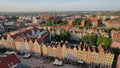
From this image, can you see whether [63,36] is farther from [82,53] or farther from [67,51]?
[82,53]

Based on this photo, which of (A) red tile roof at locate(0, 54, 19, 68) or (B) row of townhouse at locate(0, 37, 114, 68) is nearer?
(A) red tile roof at locate(0, 54, 19, 68)

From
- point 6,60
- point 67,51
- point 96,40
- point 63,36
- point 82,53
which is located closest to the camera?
point 6,60

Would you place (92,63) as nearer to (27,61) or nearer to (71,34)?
(27,61)

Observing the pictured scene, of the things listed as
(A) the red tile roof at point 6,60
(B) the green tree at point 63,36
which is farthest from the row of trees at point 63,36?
(A) the red tile roof at point 6,60

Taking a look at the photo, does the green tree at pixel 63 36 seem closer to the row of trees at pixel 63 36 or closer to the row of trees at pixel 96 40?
the row of trees at pixel 63 36

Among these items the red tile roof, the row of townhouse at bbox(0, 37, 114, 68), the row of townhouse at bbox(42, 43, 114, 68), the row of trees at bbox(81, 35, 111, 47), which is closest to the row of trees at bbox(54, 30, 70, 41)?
the row of trees at bbox(81, 35, 111, 47)

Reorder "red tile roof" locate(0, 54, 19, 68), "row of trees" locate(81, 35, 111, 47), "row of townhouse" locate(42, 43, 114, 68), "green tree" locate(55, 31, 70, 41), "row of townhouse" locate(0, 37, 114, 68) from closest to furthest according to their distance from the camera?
"red tile roof" locate(0, 54, 19, 68) < "row of townhouse" locate(42, 43, 114, 68) < "row of townhouse" locate(0, 37, 114, 68) < "row of trees" locate(81, 35, 111, 47) < "green tree" locate(55, 31, 70, 41)

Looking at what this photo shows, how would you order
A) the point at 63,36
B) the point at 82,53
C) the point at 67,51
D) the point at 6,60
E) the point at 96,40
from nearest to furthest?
1. the point at 6,60
2. the point at 82,53
3. the point at 67,51
4. the point at 96,40
5. the point at 63,36

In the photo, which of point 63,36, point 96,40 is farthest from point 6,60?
point 96,40

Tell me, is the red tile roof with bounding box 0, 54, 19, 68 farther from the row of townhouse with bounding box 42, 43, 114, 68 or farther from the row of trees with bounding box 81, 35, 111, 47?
the row of trees with bounding box 81, 35, 111, 47

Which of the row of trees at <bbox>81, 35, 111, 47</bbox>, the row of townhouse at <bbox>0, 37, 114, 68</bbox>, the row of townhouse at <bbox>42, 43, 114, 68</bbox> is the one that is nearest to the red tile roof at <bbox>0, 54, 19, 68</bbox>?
the row of townhouse at <bbox>0, 37, 114, 68</bbox>

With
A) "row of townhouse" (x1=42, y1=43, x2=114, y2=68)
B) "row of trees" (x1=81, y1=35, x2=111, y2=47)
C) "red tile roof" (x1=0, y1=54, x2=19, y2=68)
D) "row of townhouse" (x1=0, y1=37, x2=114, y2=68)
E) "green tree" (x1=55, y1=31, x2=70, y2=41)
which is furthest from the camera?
"green tree" (x1=55, y1=31, x2=70, y2=41)
